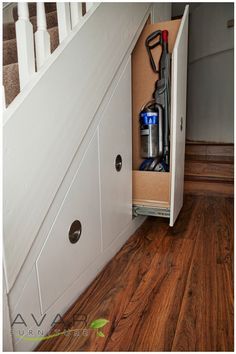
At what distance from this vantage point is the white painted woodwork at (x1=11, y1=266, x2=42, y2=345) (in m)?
0.83

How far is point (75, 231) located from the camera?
3.76 feet

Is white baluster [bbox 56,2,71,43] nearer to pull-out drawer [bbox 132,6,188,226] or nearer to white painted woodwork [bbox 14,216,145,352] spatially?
pull-out drawer [bbox 132,6,188,226]

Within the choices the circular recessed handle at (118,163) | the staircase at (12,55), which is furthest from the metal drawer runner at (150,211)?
the staircase at (12,55)

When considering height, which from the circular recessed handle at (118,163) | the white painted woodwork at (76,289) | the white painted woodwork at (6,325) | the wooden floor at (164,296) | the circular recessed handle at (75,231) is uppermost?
the circular recessed handle at (118,163)

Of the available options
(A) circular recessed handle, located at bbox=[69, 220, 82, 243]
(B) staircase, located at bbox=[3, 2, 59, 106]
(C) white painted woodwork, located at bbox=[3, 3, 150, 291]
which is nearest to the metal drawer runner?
(A) circular recessed handle, located at bbox=[69, 220, 82, 243]

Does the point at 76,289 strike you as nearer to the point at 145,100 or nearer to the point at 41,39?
the point at 41,39

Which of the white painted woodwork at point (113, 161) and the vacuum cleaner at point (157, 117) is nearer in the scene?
the white painted woodwork at point (113, 161)

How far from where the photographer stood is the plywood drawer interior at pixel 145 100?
1.79 metres

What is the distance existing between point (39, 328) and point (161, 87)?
1566 mm

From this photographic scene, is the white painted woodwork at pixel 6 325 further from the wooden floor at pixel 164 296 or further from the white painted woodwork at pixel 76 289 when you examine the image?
the wooden floor at pixel 164 296

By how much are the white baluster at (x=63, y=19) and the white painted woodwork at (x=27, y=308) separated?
89cm

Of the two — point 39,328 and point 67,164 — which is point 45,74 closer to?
point 67,164

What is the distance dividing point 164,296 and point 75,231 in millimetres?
507

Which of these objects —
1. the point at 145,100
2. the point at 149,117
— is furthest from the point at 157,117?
the point at 145,100
